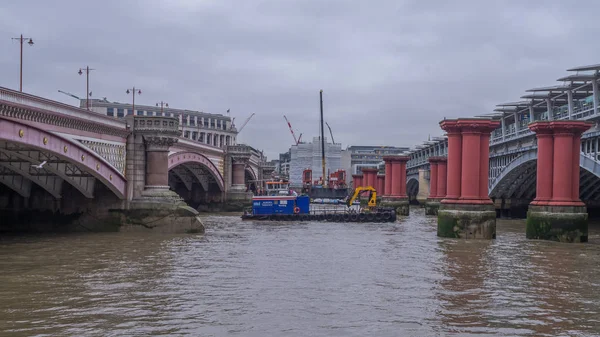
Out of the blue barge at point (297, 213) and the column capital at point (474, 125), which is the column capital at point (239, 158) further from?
the column capital at point (474, 125)

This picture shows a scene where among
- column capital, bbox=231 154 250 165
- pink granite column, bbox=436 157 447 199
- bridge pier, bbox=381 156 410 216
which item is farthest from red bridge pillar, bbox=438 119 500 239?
column capital, bbox=231 154 250 165

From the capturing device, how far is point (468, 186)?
34.7 meters

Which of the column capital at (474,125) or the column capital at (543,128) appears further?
the column capital at (474,125)

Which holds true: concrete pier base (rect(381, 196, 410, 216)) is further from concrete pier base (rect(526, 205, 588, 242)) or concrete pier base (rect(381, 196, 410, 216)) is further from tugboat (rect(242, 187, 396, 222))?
concrete pier base (rect(526, 205, 588, 242))

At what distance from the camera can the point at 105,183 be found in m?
34.4

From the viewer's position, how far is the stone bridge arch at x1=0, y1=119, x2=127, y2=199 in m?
28.0

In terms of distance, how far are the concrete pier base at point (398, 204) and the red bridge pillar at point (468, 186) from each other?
111 feet

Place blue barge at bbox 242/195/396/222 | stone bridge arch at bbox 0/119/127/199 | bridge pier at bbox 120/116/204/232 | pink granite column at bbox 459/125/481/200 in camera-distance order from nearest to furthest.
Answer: stone bridge arch at bbox 0/119/127/199
pink granite column at bbox 459/125/481/200
bridge pier at bbox 120/116/204/232
blue barge at bbox 242/195/396/222

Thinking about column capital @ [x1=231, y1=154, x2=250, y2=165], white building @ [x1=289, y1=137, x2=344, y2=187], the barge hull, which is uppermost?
white building @ [x1=289, y1=137, x2=344, y2=187]

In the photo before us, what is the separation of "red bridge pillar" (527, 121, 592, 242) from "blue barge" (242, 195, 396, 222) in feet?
70.6

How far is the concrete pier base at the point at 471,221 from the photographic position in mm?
34312

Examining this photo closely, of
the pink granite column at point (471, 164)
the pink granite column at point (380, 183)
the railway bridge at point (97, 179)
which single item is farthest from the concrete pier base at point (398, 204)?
the railway bridge at point (97, 179)

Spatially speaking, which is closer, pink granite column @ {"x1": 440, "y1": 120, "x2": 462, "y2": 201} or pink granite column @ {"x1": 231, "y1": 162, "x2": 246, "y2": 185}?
pink granite column @ {"x1": 440, "y1": 120, "x2": 462, "y2": 201}

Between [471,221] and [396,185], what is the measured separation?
3845cm
